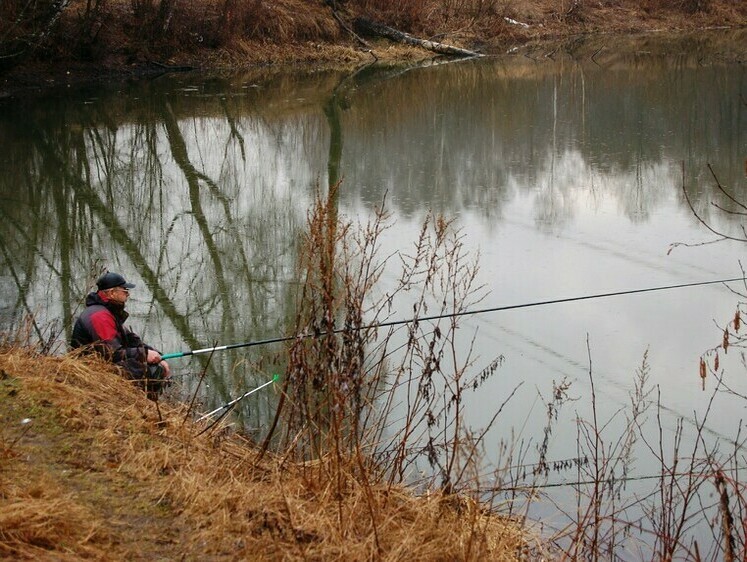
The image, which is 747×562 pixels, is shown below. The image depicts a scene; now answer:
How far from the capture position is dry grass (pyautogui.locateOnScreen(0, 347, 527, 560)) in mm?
3412

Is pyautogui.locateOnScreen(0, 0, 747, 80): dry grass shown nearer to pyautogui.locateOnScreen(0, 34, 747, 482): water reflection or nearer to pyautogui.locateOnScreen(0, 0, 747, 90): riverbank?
pyautogui.locateOnScreen(0, 0, 747, 90): riverbank

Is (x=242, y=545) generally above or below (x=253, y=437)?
above

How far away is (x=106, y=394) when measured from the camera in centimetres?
521

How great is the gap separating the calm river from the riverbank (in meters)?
1.62

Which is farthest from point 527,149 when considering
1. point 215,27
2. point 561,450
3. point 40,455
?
point 215,27

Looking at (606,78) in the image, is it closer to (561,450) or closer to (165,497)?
(561,450)

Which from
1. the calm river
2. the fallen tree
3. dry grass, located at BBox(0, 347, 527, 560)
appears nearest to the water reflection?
the calm river

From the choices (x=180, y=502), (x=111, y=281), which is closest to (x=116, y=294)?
(x=111, y=281)

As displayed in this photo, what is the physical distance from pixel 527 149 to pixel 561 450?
898 centimetres

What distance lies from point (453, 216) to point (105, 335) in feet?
16.9

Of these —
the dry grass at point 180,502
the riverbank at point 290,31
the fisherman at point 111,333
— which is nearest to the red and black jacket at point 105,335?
the fisherman at point 111,333

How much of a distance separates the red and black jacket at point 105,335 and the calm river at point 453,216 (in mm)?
489

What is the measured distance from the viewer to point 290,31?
85.1ft

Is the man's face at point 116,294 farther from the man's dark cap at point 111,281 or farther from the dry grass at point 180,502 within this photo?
the dry grass at point 180,502
